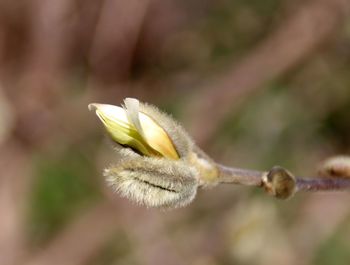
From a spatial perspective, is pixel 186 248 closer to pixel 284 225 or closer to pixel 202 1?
pixel 284 225

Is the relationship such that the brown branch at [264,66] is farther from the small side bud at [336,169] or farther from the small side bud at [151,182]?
the small side bud at [151,182]

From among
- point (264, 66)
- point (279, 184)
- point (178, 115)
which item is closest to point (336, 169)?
point (279, 184)

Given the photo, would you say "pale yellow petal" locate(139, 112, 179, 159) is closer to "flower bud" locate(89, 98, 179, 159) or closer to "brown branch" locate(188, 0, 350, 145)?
"flower bud" locate(89, 98, 179, 159)

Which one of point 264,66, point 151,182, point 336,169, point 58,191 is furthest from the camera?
point 58,191

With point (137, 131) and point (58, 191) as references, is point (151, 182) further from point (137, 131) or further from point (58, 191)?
point (58, 191)

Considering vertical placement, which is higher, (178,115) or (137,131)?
(178,115)

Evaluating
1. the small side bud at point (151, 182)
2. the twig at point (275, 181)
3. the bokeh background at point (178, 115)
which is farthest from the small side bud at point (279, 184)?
the bokeh background at point (178, 115)

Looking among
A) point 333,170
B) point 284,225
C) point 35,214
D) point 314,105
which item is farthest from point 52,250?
point 333,170
